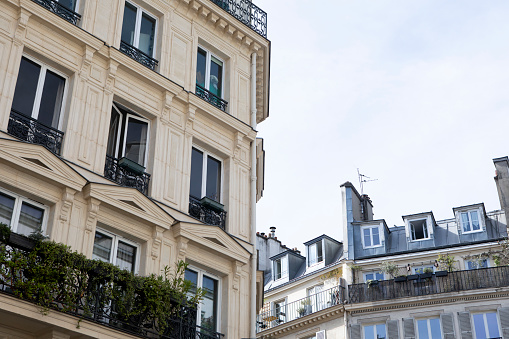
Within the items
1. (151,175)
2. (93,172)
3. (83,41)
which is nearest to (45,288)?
(93,172)

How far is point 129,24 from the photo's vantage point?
16781 mm

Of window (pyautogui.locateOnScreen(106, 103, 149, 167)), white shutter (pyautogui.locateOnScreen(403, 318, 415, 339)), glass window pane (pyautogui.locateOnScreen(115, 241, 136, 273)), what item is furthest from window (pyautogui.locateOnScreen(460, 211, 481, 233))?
glass window pane (pyautogui.locateOnScreen(115, 241, 136, 273))

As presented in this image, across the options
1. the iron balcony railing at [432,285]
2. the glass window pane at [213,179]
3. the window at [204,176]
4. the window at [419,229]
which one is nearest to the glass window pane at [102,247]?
the window at [204,176]

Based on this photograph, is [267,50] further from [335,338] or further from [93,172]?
[335,338]

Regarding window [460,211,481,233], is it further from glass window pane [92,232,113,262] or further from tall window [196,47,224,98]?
glass window pane [92,232,113,262]

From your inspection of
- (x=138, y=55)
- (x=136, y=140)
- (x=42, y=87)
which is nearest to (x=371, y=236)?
(x=138, y=55)

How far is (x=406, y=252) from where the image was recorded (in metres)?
37.0

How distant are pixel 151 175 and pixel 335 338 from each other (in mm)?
22178

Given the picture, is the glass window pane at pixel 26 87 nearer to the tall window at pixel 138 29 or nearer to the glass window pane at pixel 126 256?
the tall window at pixel 138 29

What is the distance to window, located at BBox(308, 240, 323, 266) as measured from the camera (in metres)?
39.8

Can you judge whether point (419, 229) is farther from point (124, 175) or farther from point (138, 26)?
point (124, 175)

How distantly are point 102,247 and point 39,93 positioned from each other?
3.39 metres

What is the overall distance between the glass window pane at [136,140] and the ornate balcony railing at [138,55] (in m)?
1.49

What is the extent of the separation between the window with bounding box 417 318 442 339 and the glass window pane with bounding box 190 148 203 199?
20.4 m
